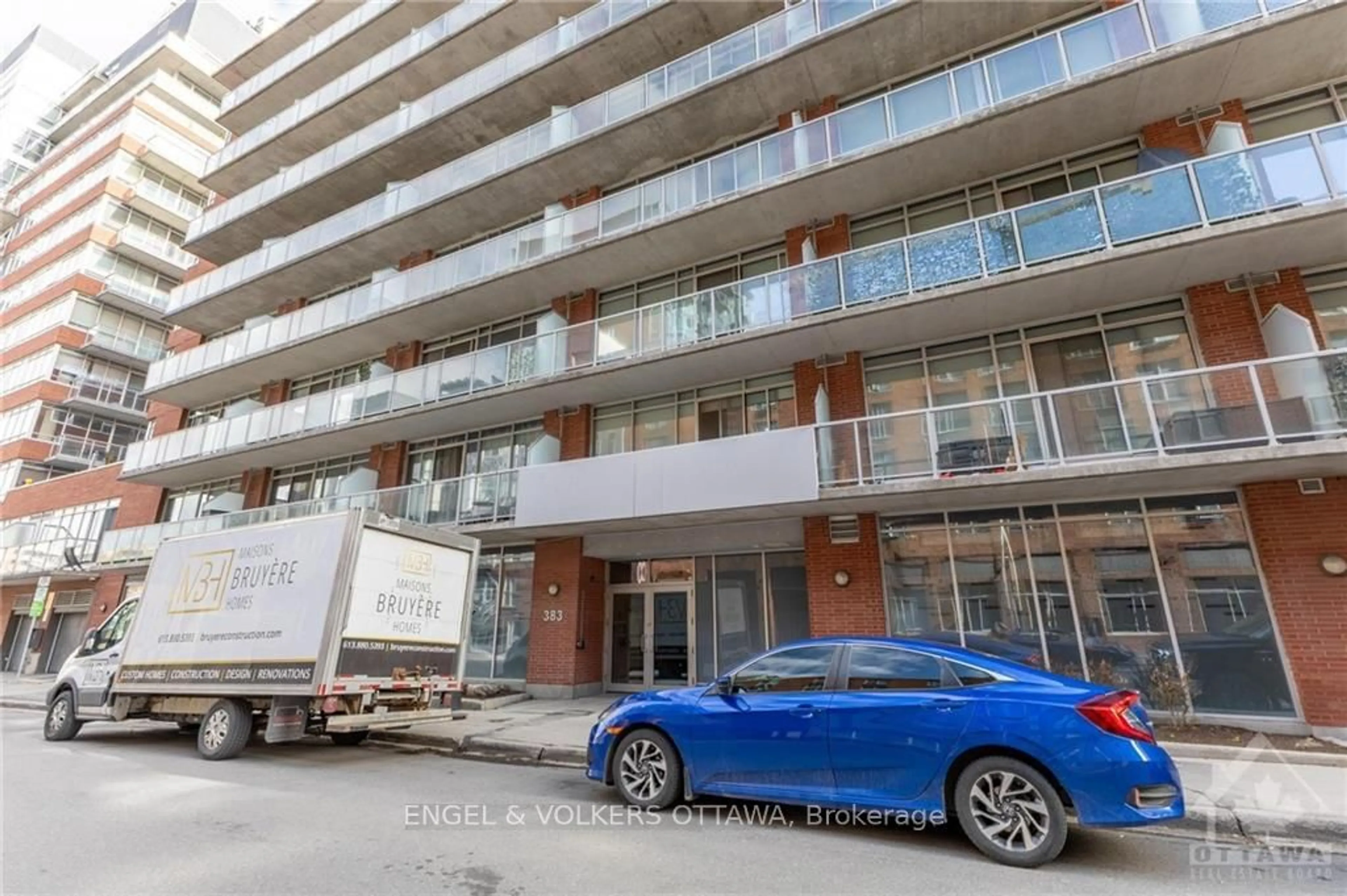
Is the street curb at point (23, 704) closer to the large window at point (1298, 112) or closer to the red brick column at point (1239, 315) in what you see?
the red brick column at point (1239, 315)

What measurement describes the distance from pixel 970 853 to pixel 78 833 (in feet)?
22.9

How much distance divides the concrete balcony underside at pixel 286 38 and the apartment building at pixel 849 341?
685cm

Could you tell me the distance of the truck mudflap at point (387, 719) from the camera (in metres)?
7.54

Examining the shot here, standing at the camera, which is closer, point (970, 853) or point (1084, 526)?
point (970, 853)

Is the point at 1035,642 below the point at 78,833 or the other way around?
the other way around

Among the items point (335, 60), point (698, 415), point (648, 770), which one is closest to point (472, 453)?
point (698, 415)

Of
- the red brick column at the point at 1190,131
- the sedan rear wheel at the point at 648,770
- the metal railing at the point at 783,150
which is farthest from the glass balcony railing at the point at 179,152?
the red brick column at the point at 1190,131

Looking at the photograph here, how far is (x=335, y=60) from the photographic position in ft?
71.5

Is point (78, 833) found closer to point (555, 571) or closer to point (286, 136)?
point (555, 571)

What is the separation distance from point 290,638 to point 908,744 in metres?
7.36

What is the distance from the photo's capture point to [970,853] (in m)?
4.40

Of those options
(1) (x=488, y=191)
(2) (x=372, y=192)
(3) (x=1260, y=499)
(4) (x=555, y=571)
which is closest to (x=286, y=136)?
(2) (x=372, y=192)

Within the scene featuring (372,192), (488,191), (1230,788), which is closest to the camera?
(1230,788)

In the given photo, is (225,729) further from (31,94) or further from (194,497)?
(31,94)
